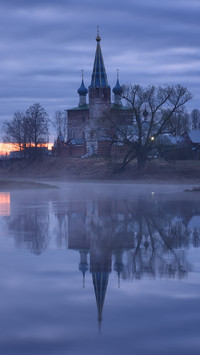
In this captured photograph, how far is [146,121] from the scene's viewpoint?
62.7 meters

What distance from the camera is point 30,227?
1705cm

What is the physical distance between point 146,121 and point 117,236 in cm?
4854

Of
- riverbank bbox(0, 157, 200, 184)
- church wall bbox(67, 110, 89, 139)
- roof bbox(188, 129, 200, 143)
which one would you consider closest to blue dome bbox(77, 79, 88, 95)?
church wall bbox(67, 110, 89, 139)

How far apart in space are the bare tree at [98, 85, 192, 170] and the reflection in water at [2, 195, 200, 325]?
3725 cm

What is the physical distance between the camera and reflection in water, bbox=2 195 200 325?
419 inches

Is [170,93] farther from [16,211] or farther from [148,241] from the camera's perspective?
[148,241]

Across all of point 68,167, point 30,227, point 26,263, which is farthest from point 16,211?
point 68,167

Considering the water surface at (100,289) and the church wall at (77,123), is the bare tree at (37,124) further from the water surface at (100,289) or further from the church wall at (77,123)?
the water surface at (100,289)

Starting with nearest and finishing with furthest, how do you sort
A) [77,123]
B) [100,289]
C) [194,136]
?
[100,289] < [194,136] < [77,123]

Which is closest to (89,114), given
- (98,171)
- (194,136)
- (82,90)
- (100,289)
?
(82,90)

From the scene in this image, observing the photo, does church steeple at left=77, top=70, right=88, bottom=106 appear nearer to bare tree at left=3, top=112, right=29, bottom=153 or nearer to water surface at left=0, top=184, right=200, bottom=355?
bare tree at left=3, top=112, right=29, bottom=153

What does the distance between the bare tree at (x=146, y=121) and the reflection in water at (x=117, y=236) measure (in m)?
37.3

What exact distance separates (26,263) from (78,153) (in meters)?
88.9

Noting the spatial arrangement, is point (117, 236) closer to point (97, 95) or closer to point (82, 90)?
point (97, 95)
